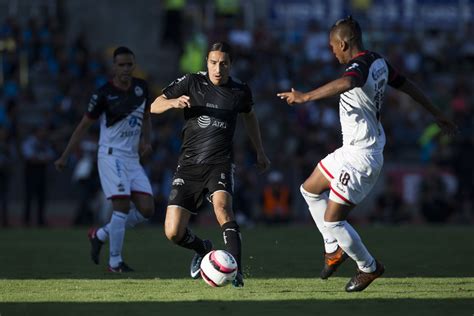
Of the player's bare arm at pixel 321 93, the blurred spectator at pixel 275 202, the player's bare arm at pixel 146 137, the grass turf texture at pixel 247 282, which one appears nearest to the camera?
the grass turf texture at pixel 247 282

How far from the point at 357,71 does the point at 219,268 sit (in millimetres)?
2147

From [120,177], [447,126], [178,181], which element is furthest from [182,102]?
[447,126]

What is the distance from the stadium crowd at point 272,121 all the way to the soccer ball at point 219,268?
12576mm

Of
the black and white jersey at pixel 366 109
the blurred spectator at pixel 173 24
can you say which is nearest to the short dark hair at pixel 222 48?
the black and white jersey at pixel 366 109

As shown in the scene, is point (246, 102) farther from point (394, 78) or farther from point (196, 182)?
point (394, 78)

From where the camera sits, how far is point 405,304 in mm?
9445

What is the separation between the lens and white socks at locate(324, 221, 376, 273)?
10.3m

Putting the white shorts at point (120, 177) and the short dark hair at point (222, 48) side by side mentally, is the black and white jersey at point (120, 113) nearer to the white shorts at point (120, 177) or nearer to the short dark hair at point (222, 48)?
the white shorts at point (120, 177)

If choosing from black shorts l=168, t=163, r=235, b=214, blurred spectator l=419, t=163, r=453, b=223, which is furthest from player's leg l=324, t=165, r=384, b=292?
blurred spectator l=419, t=163, r=453, b=223

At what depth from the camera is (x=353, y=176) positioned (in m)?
10.4

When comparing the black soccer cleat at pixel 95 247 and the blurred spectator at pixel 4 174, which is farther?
the blurred spectator at pixel 4 174

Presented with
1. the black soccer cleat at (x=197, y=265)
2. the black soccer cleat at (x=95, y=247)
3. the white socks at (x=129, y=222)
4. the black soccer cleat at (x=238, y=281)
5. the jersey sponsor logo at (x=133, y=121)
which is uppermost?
the jersey sponsor logo at (x=133, y=121)

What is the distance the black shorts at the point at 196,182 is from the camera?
428 inches

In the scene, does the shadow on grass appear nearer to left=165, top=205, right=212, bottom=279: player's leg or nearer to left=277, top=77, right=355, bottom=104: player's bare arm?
left=165, top=205, right=212, bottom=279: player's leg
